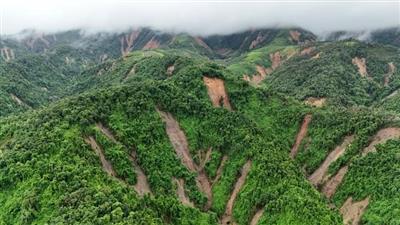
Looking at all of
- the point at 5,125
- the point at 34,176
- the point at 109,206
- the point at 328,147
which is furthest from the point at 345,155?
the point at 5,125

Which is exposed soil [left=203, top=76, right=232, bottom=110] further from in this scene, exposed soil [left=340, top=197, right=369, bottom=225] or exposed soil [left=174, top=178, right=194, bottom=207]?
exposed soil [left=340, top=197, right=369, bottom=225]

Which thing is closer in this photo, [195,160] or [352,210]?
[352,210]

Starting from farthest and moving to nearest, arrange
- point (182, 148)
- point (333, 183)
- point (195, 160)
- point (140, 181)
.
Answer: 1. point (182, 148)
2. point (195, 160)
3. point (333, 183)
4. point (140, 181)

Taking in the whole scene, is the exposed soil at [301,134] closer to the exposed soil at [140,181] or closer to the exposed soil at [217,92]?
the exposed soil at [217,92]

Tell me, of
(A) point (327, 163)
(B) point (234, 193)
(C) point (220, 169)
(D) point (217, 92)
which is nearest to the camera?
(B) point (234, 193)

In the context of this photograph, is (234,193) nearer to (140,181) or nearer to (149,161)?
(149,161)

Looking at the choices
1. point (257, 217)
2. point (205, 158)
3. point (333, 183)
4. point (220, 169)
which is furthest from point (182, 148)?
point (333, 183)

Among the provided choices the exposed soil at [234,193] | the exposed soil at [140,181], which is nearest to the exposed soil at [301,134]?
the exposed soil at [234,193]
